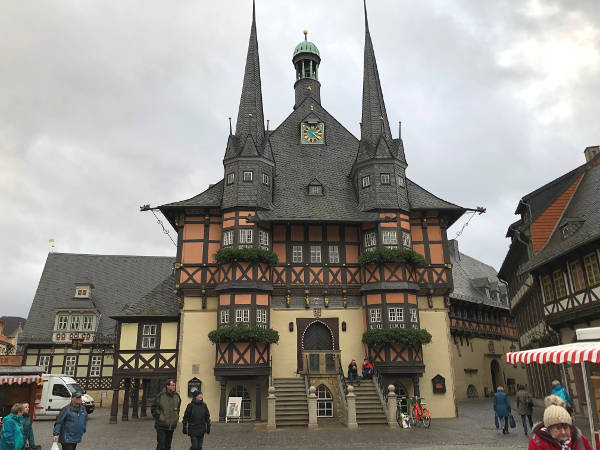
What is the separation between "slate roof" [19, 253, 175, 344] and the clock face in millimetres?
20383

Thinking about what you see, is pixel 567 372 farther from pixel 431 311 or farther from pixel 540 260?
pixel 431 311

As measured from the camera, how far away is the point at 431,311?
1069 inches

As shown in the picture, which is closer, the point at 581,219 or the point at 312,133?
the point at 581,219

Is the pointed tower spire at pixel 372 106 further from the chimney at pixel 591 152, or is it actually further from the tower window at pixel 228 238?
the chimney at pixel 591 152

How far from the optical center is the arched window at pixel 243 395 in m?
25.4

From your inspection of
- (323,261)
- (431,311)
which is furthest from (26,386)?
(431,311)

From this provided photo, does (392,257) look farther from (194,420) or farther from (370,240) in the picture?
(194,420)

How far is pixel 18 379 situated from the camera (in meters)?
14.8

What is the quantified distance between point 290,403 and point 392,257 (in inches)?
335

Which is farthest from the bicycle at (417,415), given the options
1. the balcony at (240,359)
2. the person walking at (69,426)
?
the person walking at (69,426)

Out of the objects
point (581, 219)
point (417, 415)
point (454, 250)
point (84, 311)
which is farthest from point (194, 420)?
point (454, 250)

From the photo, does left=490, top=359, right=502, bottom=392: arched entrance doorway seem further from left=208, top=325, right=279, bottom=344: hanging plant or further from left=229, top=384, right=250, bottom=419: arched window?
left=208, top=325, right=279, bottom=344: hanging plant

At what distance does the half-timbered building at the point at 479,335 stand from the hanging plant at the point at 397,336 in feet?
56.3

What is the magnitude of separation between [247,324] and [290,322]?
264 centimetres
